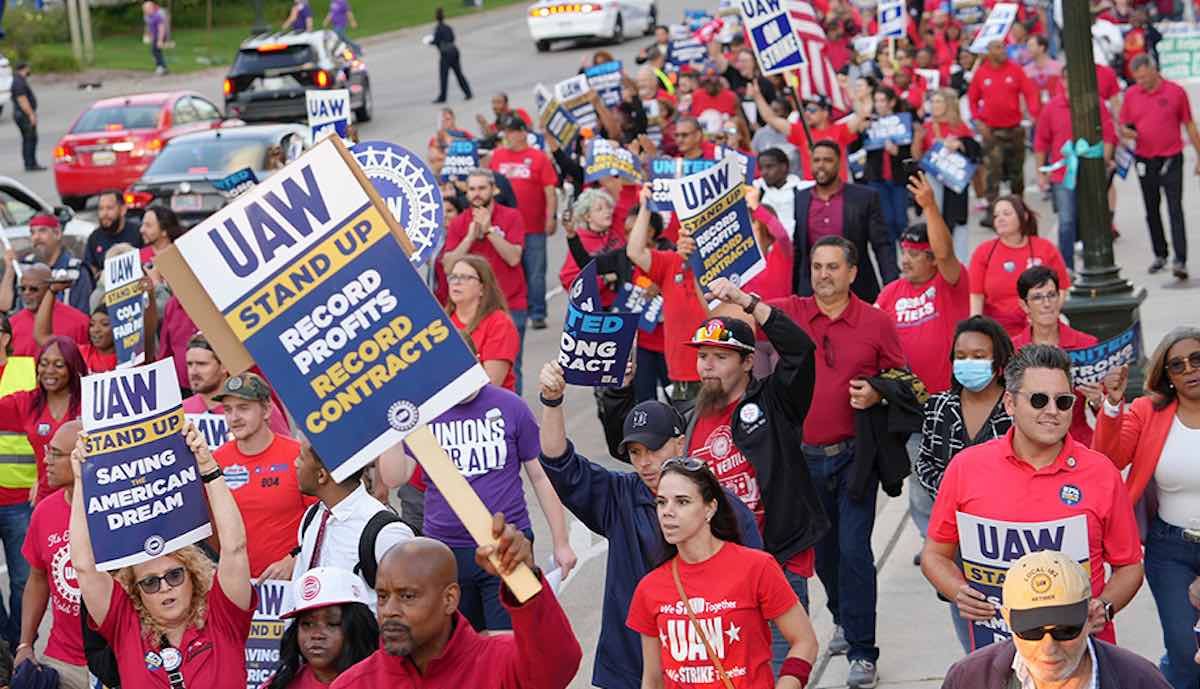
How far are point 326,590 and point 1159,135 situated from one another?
11862 millimetres

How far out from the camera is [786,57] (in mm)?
15289

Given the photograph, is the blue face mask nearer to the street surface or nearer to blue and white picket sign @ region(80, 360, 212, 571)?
the street surface

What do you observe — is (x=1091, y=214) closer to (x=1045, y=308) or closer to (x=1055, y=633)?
(x=1045, y=308)

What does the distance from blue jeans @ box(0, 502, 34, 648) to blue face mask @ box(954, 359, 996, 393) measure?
4580mm

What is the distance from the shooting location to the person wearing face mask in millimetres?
7508

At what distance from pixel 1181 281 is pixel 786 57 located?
405 centimetres

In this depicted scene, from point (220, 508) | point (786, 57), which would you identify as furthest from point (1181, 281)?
point (220, 508)

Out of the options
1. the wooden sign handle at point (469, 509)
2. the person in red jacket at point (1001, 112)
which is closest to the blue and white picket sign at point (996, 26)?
the person in red jacket at point (1001, 112)

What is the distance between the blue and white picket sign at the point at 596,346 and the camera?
777cm

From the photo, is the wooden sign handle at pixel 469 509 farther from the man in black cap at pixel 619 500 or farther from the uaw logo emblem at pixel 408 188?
the uaw logo emblem at pixel 408 188

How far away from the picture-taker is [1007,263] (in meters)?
10.6

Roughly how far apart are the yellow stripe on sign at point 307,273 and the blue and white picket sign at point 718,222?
4578 millimetres

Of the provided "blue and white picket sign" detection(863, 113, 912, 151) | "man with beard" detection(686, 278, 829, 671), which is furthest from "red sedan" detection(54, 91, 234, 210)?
"man with beard" detection(686, 278, 829, 671)

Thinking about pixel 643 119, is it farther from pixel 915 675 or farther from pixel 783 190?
pixel 915 675
